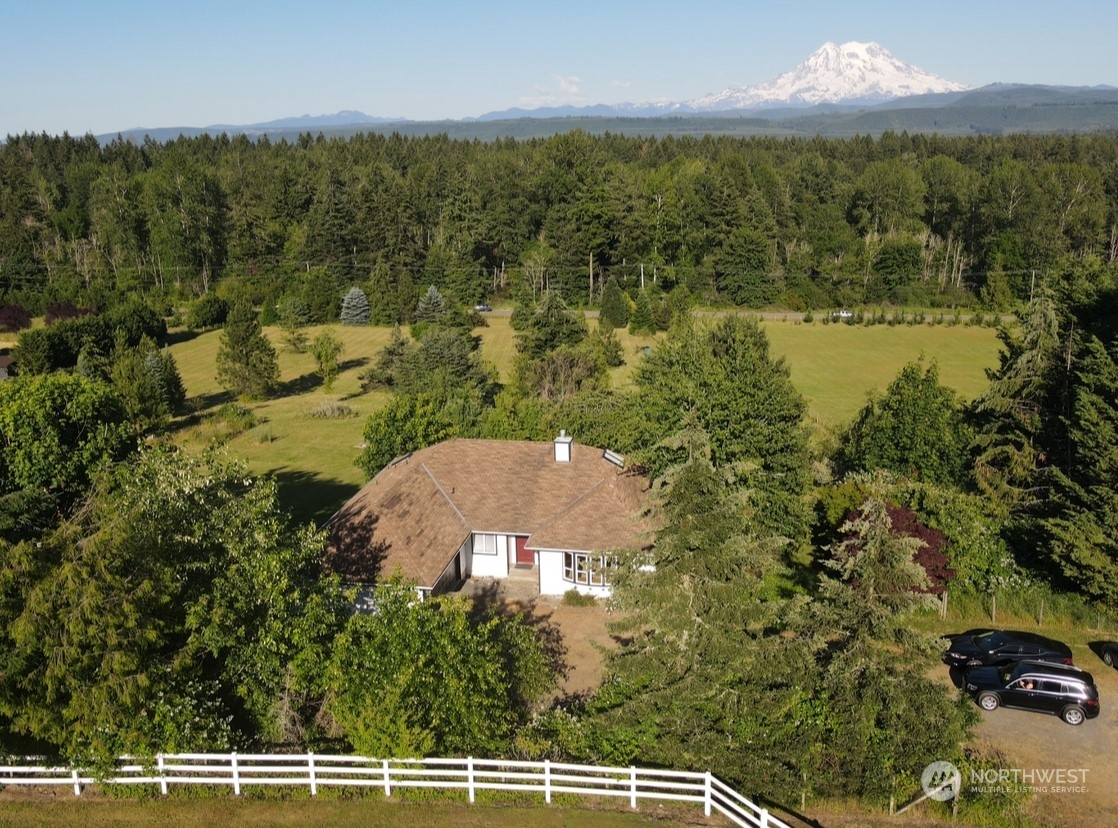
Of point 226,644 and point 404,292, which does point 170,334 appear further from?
point 226,644

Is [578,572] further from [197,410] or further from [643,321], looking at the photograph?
[643,321]

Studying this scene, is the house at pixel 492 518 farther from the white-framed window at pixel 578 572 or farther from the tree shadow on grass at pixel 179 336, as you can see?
the tree shadow on grass at pixel 179 336

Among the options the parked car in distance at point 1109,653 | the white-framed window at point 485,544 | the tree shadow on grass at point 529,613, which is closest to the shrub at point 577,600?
the tree shadow on grass at point 529,613

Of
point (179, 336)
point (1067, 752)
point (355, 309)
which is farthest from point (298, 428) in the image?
point (1067, 752)

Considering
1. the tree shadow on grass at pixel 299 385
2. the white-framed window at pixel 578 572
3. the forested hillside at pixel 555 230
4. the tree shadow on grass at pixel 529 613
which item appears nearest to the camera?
the tree shadow on grass at pixel 529 613

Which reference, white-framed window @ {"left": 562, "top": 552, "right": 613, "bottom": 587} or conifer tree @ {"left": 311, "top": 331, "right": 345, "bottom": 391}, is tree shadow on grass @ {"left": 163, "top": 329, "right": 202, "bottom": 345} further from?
white-framed window @ {"left": 562, "top": 552, "right": 613, "bottom": 587}

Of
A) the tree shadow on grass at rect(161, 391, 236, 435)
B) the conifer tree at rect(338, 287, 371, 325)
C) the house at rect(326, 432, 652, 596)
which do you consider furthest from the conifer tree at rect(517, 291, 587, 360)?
the conifer tree at rect(338, 287, 371, 325)

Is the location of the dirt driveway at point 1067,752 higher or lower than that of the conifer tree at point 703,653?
lower

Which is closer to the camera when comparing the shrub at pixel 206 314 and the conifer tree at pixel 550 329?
the conifer tree at pixel 550 329
